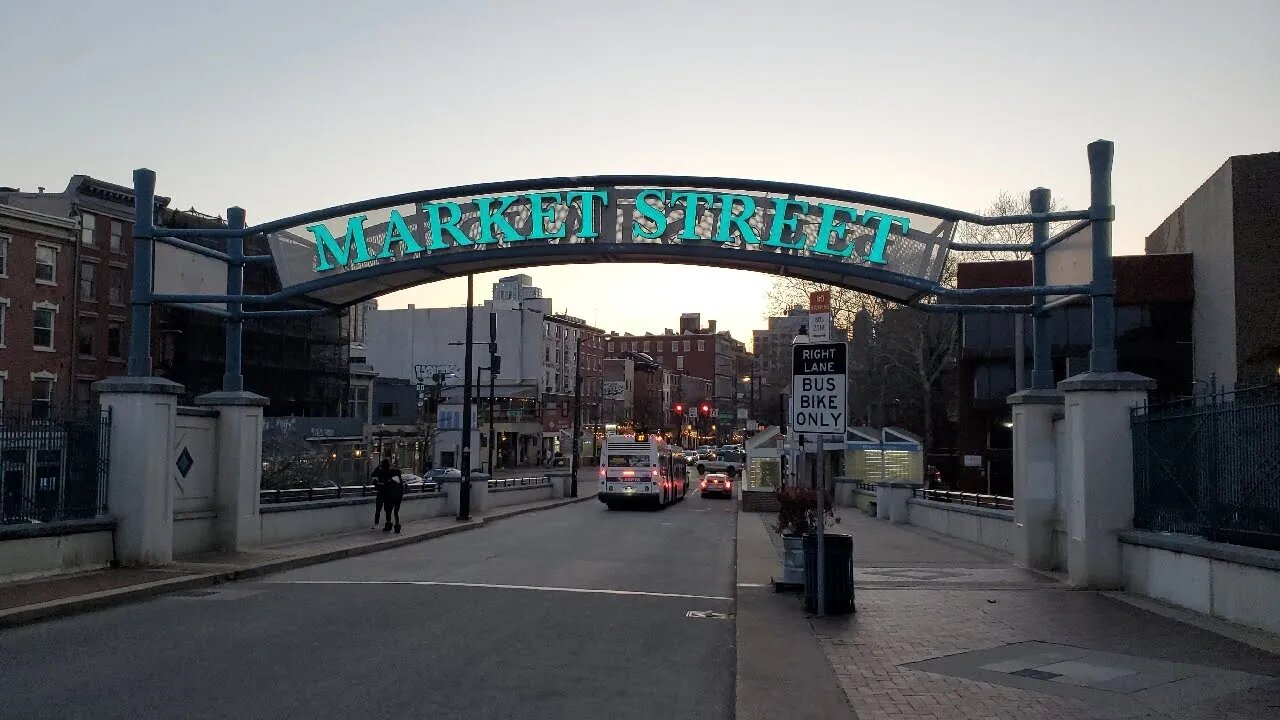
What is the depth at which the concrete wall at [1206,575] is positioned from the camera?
10609mm

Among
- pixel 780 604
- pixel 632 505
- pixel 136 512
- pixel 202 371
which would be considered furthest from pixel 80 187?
pixel 780 604

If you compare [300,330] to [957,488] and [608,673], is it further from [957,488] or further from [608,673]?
[608,673]

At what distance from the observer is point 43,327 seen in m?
51.2

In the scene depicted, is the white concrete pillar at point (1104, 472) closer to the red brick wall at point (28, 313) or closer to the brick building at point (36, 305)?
the red brick wall at point (28, 313)

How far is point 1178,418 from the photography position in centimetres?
1320

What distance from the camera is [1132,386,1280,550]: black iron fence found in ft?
36.2

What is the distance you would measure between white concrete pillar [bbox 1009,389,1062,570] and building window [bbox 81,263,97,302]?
163 feet

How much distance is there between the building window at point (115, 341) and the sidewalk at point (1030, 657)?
4997 cm

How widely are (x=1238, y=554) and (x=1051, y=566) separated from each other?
6403mm

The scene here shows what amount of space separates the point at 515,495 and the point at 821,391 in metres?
33.1

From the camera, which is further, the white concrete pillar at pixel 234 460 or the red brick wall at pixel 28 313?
the red brick wall at pixel 28 313

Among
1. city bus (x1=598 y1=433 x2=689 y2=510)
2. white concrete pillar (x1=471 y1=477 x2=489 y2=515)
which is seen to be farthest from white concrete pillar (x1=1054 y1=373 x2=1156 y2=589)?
city bus (x1=598 y1=433 x2=689 y2=510)

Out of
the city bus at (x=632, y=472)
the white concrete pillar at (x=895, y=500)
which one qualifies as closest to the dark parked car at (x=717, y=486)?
the city bus at (x=632, y=472)

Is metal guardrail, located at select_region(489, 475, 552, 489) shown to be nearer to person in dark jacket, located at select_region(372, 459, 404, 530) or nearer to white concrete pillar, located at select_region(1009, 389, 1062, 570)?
person in dark jacket, located at select_region(372, 459, 404, 530)
